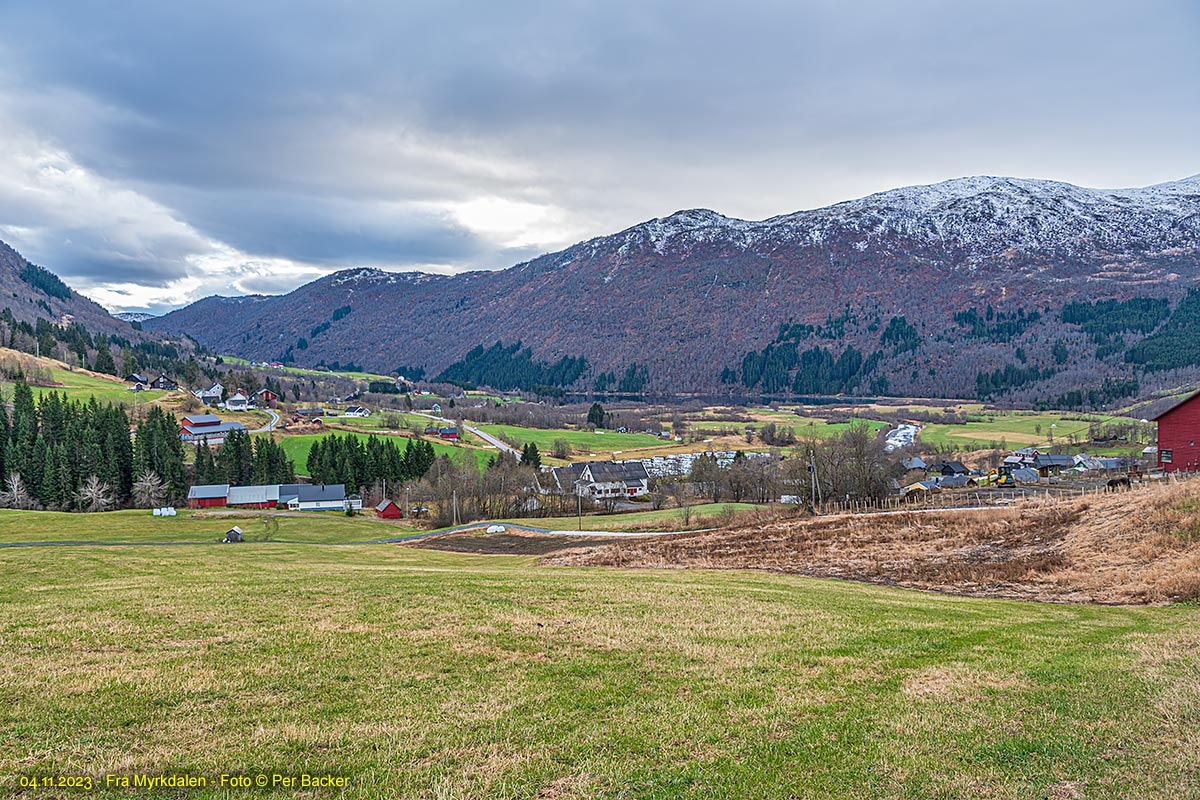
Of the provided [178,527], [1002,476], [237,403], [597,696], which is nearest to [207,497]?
[178,527]

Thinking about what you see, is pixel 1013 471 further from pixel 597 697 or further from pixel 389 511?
pixel 597 697

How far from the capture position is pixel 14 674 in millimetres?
11461

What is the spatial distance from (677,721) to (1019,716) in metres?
5.32

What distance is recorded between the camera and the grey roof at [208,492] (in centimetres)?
9506

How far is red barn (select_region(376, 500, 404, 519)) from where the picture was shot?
313 ft

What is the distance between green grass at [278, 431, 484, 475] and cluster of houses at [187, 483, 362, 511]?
18.7m

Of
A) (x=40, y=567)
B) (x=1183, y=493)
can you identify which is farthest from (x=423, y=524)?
(x=1183, y=493)

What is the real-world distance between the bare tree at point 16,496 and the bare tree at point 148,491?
35.9 ft

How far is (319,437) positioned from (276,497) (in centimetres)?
3731

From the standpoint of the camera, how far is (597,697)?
11.2 metres

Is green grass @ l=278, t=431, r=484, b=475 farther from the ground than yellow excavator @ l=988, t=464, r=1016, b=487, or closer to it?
farther from the ground

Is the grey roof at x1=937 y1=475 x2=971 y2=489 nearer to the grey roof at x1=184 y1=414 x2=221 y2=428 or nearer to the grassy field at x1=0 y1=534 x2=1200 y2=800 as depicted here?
the grassy field at x1=0 y1=534 x2=1200 y2=800

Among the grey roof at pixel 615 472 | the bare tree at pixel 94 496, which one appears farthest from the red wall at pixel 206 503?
the grey roof at pixel 615 472

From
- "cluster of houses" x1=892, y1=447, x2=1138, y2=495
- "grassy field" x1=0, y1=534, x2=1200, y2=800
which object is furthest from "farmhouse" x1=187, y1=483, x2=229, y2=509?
"cluster of houses" x1=892, y1=447, x2=1138, y2=495
